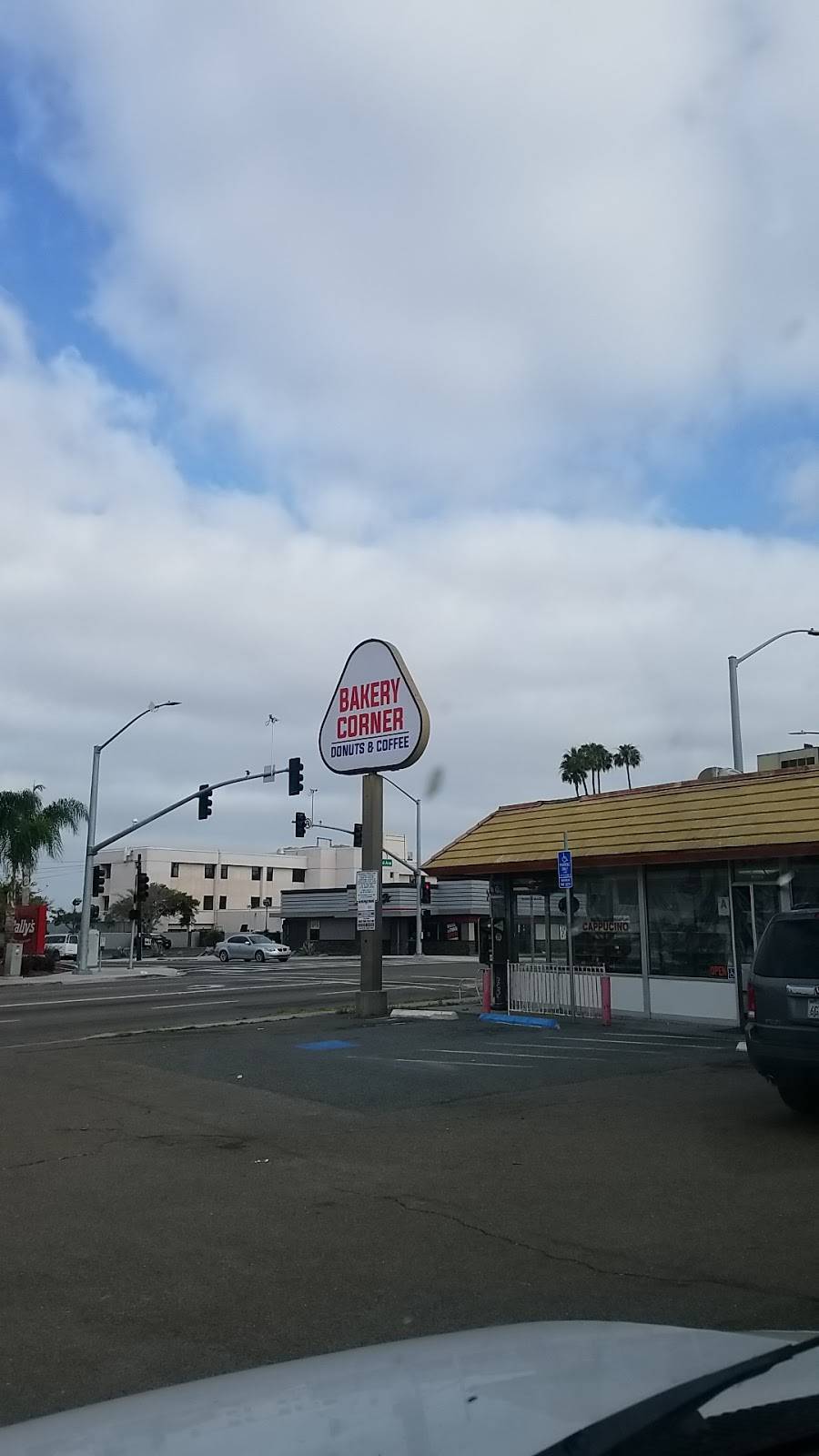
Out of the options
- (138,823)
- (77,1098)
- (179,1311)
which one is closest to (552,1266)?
(179,1311)

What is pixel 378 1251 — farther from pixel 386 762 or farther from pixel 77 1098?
pixel 386 762

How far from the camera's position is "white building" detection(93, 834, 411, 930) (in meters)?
112

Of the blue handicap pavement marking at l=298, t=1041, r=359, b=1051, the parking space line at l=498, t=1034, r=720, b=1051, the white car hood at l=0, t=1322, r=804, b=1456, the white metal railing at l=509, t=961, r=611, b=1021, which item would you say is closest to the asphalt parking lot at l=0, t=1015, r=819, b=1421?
the white car hood at l=0, t=1322, r=804, b=1456

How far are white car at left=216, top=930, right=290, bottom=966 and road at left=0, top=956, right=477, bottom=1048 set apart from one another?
16.4 m

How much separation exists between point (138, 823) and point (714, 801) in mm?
27939

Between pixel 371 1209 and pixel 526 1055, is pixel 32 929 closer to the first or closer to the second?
pixel 526 1055

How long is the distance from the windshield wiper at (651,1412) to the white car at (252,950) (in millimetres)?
62144

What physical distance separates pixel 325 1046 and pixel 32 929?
38.0 metres

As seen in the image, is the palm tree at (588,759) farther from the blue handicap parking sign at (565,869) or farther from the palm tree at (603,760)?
the blue handicap parking sign at (565,869)

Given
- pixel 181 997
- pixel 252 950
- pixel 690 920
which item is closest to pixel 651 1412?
pixel 690 920

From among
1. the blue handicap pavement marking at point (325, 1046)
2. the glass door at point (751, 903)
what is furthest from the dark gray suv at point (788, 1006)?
the blue handicap pavement marking at point (325, 1046)

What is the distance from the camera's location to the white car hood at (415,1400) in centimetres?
243

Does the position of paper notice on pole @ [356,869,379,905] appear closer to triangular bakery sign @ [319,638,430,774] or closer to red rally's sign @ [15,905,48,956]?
triangular bakery sign @ [319,638,430,774]

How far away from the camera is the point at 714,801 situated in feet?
62.5
